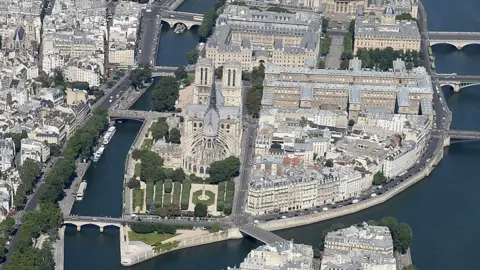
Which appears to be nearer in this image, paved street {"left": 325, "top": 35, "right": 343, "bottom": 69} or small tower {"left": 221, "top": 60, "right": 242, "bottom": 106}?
small tower {"left": 221, "top": 60, "right": 242, "bottom": 106}

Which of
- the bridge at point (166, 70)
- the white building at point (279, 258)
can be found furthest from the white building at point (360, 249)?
the bridge at point (166, 70)

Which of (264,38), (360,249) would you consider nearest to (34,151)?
(360,249)

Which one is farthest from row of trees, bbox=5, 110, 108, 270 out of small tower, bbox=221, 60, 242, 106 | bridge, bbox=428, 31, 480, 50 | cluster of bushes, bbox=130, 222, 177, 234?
bridge, bbox=428, 31, 480, 50

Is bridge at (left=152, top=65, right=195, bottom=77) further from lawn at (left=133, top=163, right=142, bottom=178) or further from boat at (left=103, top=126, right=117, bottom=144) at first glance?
lawn at (left=133, top=163, right=142, bottom=178)

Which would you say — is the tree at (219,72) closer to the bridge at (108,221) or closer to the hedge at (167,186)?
the hedge at (167,186)

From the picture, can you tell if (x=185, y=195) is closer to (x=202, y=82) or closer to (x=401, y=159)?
(x=202, y=82)

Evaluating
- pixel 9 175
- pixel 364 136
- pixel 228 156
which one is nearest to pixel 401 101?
pixel 364 136
